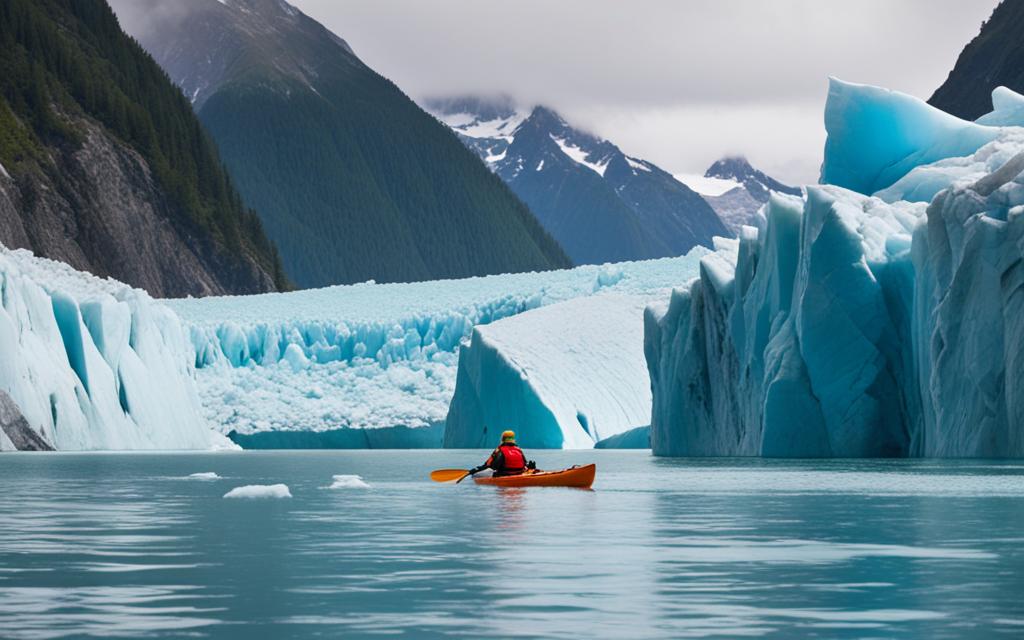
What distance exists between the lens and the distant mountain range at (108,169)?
7719 centimetres

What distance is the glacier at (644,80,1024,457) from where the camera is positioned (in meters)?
27.2

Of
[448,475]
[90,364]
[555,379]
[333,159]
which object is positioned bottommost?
[448,475]

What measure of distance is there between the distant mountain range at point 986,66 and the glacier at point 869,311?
154ft

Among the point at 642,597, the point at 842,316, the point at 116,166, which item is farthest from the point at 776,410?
the point at 116,166

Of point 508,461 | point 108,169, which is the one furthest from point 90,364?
point 108,169

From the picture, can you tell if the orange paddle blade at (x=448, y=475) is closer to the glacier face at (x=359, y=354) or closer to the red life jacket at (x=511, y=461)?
the red life jacket at (x=511, y=461)

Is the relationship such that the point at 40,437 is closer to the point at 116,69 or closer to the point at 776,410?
the point at 776,410

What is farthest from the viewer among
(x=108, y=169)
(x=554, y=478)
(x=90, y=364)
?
(x=108, y=169)

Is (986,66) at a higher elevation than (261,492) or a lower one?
higher

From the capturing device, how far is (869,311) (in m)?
30.5

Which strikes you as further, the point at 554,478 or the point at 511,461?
the point at 511,461

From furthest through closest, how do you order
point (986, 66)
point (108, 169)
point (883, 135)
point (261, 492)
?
point (986, 66) → point (108, 169) → point (883, 135) → point (261, 492)

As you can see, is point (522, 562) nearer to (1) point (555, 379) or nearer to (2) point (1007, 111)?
(2) point (1007, 111)

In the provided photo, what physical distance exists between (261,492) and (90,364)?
70.9 ft
